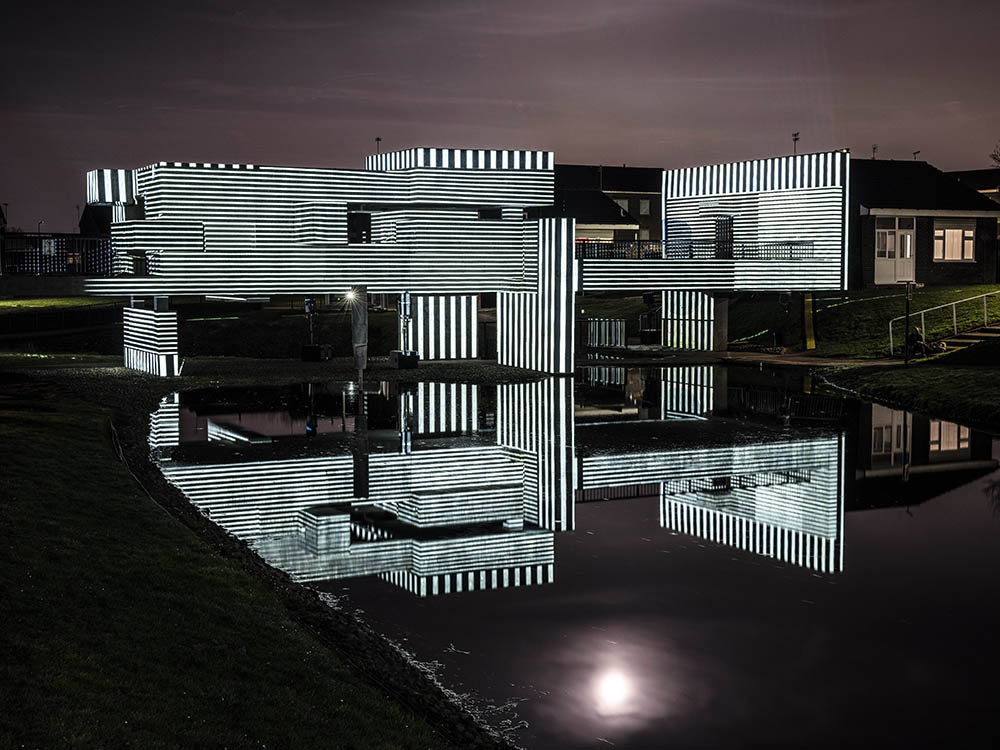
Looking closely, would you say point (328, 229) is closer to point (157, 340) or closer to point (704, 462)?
point (157, 340)

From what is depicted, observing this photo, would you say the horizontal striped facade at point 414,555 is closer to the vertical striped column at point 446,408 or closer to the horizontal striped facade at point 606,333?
the vertical striped column at point 446,408

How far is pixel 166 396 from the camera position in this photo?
35125 mm

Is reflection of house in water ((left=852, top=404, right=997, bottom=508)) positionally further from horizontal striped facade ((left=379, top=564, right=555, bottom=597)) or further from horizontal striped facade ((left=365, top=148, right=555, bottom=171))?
horizontal striped facade ((left=365, top=148, right=555, bottom=171))

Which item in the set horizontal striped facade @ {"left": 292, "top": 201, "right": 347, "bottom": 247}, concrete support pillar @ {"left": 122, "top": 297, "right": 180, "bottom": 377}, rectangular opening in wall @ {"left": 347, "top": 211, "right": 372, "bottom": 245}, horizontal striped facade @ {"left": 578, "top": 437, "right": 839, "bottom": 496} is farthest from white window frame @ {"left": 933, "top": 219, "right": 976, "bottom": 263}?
concrete support pillar @ {"left": 122, "top": 297, "right": 180, "bottom": 377}

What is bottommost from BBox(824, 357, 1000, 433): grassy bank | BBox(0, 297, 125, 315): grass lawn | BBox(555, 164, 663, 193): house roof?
BBox(824, 357, 1000, 433): grassy bank

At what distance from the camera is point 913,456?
26.5 m

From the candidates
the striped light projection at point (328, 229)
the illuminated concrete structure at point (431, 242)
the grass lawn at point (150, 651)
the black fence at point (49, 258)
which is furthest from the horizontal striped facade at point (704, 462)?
the black fence at point (49, 258)

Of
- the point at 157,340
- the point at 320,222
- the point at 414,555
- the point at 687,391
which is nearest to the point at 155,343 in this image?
the point at 157,340

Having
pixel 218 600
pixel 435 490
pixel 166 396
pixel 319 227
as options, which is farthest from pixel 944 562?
pixel 319 227

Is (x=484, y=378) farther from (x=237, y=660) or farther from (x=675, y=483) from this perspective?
(x=237, y=660)

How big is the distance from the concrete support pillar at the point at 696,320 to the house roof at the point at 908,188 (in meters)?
11.2

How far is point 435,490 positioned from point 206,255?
67.8 ft

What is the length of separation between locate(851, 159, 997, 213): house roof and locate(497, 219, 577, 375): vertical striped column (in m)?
21.5

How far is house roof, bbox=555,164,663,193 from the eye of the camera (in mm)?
99688
